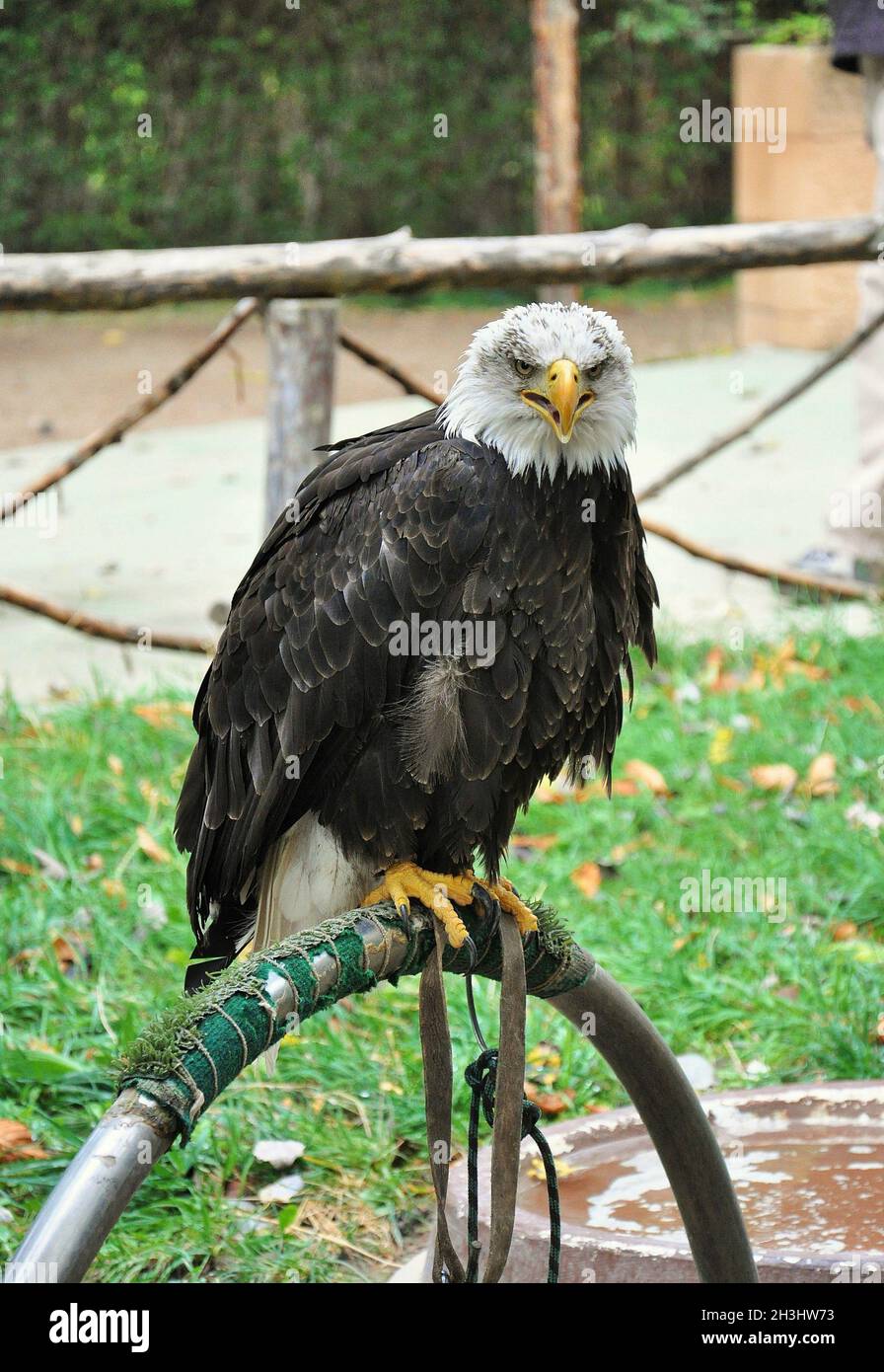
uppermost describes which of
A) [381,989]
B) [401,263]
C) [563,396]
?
[401,263]

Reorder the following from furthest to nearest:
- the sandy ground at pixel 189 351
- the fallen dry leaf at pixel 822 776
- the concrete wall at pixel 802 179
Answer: the concrete wall at pixel 802 179
the sandy ground at pixel 189 351
the fallen dry leaf at pixel 822 776

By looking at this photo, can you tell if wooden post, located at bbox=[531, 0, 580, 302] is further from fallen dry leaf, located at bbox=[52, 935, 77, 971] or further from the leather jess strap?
the leather jess strap

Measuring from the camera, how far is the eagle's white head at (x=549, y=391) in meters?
1.87

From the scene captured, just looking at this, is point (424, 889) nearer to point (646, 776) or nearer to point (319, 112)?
point (646, 776)

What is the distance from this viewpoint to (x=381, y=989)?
3.13 meters

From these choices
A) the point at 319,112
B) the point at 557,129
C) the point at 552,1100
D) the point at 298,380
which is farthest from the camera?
the point at 319,112

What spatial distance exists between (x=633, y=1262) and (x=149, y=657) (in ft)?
11.0

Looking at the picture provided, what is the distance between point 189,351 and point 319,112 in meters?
3.34

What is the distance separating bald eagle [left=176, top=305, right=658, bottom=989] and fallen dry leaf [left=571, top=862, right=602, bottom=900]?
1.20m

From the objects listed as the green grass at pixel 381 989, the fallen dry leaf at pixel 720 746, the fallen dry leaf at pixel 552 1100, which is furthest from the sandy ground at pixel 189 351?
the fallen dry leaf at pixel 552 1100

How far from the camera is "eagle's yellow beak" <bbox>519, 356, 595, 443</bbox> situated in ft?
6.01

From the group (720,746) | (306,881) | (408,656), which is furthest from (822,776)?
(408,656)

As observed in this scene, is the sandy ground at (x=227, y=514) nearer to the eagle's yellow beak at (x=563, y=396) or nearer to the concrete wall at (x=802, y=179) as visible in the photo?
the concrete wall at (x=802, y=179)

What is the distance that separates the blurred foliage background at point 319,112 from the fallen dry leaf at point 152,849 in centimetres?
999
